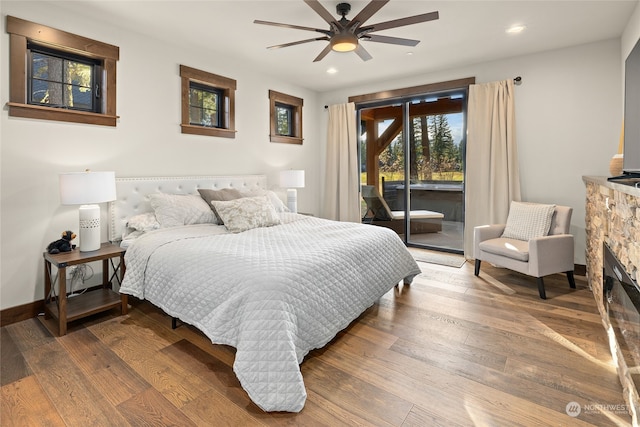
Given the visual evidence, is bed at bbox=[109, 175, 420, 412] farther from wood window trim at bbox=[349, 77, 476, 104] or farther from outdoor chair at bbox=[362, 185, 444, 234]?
wood window trim at bbox=[349, 77, 476, 104]

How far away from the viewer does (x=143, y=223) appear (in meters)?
3.00

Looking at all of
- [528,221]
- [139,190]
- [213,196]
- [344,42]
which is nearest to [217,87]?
[213,196]

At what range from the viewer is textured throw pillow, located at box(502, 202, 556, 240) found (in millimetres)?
3484

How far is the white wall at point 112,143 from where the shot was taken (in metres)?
2.58

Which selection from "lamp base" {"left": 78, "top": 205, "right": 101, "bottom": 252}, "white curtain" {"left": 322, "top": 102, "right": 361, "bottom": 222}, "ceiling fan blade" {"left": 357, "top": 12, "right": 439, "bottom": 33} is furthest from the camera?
"white curtain" {"left": 322, "top": 102, "right": 361, "bottom": 222}

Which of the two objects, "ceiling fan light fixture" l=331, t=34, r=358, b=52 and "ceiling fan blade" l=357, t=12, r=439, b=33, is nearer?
"ceiling fan blade" l=357, t=12, r=439, b=33

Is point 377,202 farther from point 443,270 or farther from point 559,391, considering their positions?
point 559,391

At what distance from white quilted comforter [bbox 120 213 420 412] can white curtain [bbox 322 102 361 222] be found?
2.54m

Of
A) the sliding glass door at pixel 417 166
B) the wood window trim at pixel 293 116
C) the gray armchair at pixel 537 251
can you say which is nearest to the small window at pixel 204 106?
the wood window trim at pixel 293 116

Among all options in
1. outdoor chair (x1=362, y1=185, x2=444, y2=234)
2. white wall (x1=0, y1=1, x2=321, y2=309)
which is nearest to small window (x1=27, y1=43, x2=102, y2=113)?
white wall (x1=0, y1=1, x2=321, y2=309)

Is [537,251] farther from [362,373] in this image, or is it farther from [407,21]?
[407,21]

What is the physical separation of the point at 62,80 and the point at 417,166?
177 inches

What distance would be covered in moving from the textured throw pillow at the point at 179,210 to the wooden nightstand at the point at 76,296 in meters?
0.48

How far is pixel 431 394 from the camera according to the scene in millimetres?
1753
